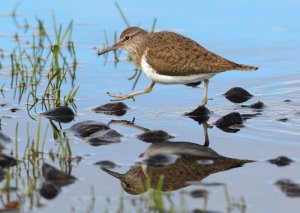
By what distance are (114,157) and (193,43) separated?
266 cm

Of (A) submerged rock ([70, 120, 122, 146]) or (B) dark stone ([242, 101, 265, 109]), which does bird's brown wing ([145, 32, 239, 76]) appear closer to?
(B) dark stone ([242, 101, 265, 109])

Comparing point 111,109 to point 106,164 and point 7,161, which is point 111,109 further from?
point 7,161

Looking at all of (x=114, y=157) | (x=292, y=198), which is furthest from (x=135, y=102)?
(x=292, y=198)

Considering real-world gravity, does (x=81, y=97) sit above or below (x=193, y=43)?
below

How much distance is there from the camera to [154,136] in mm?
10406

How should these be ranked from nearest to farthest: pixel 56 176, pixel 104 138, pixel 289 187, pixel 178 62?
pixel 289 187
pixel 56 176
pixel 104 138
pixel 178 62

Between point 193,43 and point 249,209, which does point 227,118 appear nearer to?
point 193,43

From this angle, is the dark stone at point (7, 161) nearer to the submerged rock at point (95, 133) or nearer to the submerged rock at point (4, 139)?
the submerged rock at point (4, 139)

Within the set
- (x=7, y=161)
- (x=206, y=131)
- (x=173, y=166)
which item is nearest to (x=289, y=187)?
(x=173, y=166)

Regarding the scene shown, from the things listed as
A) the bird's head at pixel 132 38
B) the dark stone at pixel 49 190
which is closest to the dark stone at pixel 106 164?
the dark stone at pixel 49 190

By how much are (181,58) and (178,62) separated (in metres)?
0.07

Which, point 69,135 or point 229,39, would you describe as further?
point 229,39

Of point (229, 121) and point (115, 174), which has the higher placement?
point (229, 121)

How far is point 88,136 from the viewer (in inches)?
410
